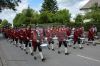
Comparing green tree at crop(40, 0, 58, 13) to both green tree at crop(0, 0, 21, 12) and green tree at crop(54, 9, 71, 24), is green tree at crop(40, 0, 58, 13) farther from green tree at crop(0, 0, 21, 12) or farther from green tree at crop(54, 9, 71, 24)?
green tree at crop(0, 0, 21, 12)

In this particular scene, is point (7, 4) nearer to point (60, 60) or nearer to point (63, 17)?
point (63, 17)

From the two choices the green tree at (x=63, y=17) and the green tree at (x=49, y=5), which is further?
the green tree at (x=49, y=5)

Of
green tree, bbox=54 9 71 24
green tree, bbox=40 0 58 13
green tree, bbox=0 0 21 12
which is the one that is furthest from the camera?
green tree, bbox=40 0 58 13

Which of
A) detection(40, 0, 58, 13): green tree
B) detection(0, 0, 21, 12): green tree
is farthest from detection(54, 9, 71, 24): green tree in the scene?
detection(0, 0, 21, 12): green tree

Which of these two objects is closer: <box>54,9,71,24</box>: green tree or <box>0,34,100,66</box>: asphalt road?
<box>0,34,100,66</box>: asphalt road

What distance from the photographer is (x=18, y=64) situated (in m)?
17.4

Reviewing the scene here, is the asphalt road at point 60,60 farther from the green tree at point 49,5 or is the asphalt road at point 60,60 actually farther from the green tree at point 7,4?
the green tree at point 49,5

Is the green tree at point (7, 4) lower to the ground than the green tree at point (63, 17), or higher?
higher

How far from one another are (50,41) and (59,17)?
234 feet

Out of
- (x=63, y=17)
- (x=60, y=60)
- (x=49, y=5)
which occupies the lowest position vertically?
(x=63, y=17)

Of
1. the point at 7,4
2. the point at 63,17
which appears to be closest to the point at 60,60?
the point at 7,4

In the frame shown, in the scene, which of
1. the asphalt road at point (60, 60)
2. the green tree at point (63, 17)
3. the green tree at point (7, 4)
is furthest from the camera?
the green tree at point (63, 17)

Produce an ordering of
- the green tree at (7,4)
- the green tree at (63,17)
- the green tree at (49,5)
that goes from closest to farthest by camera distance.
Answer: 1. the green tree at (7,4)
2. the green tree at (63,17)
3. the green tree at (49,5)

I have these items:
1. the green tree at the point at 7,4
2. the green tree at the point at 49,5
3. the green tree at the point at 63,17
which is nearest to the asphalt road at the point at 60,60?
the green tree at the point at 7,4
